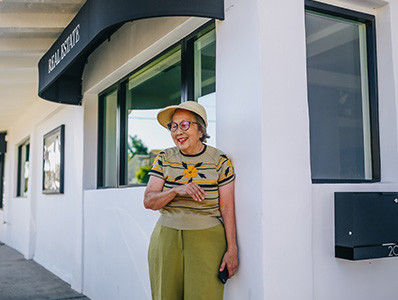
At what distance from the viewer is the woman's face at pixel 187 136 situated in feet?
8.97

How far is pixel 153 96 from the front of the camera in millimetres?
4734

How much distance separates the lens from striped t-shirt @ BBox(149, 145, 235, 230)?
2.67 meters

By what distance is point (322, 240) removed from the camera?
9.09 ft

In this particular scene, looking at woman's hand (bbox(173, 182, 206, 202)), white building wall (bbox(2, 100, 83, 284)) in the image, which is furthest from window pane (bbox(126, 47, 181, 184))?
woman's hand (bbox(173, 182, 206, 202))

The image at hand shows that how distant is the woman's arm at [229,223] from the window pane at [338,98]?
0.64 meters

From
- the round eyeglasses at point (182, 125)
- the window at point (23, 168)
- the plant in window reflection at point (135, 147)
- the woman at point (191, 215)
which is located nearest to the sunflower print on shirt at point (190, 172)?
the woman at point (191, 215)

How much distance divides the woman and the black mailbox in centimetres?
62

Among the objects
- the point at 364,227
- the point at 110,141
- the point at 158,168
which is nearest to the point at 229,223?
the point at 158,168

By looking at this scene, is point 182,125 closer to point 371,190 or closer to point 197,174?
point 197,174

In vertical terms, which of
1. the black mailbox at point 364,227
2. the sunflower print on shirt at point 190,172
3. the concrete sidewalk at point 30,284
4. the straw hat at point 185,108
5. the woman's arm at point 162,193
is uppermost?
the straw hat at point 185,108

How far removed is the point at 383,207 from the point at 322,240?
0.42 meters

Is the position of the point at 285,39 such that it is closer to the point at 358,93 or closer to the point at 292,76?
the point at 292,76

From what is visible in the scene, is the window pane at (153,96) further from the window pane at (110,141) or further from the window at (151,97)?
the window pane at (110,141)

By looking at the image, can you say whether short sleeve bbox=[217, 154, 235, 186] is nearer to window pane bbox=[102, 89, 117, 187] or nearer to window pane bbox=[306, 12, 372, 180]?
window pane bbox=[306, 12, 372, 180]
